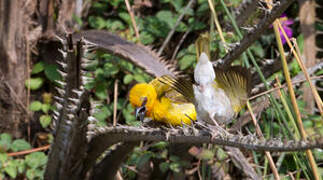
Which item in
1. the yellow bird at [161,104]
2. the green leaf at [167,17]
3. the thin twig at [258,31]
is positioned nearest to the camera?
the thin twig at [258,31]

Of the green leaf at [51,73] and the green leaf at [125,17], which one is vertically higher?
the green leaf at [125,17]

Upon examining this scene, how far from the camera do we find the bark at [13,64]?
1875 mm

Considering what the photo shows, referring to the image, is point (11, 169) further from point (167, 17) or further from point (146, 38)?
point (167, 17)

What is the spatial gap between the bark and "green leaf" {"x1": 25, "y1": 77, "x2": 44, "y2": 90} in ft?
0.09

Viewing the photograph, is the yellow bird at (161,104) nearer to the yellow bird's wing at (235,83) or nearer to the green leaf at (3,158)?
the yellow bird's wing at (235,83)

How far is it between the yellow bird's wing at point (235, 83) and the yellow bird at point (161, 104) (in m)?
0.20

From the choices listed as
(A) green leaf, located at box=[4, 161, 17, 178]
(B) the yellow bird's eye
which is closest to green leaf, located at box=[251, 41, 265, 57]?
(B) the yellow bird's eye

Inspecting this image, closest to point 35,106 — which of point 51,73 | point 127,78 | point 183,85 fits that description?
point 51,73

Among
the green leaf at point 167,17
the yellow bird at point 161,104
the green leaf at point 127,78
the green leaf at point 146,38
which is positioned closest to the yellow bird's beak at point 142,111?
the yellow bird at point 161,104

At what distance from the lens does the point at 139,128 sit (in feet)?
3.77

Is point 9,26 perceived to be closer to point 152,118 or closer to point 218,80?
point 152,118

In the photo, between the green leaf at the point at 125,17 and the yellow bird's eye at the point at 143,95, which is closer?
the yellow bird's eye at the point at 143,95

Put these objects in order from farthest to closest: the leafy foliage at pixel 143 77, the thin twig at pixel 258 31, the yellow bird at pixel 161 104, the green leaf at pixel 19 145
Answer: the green leaf at pixel 19 145 → the leafy foliage at pixel 143 77 → the yellow bird at pixel 161 104 → the thin twig at pixel 258 31

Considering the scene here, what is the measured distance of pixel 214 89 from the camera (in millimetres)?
1220
